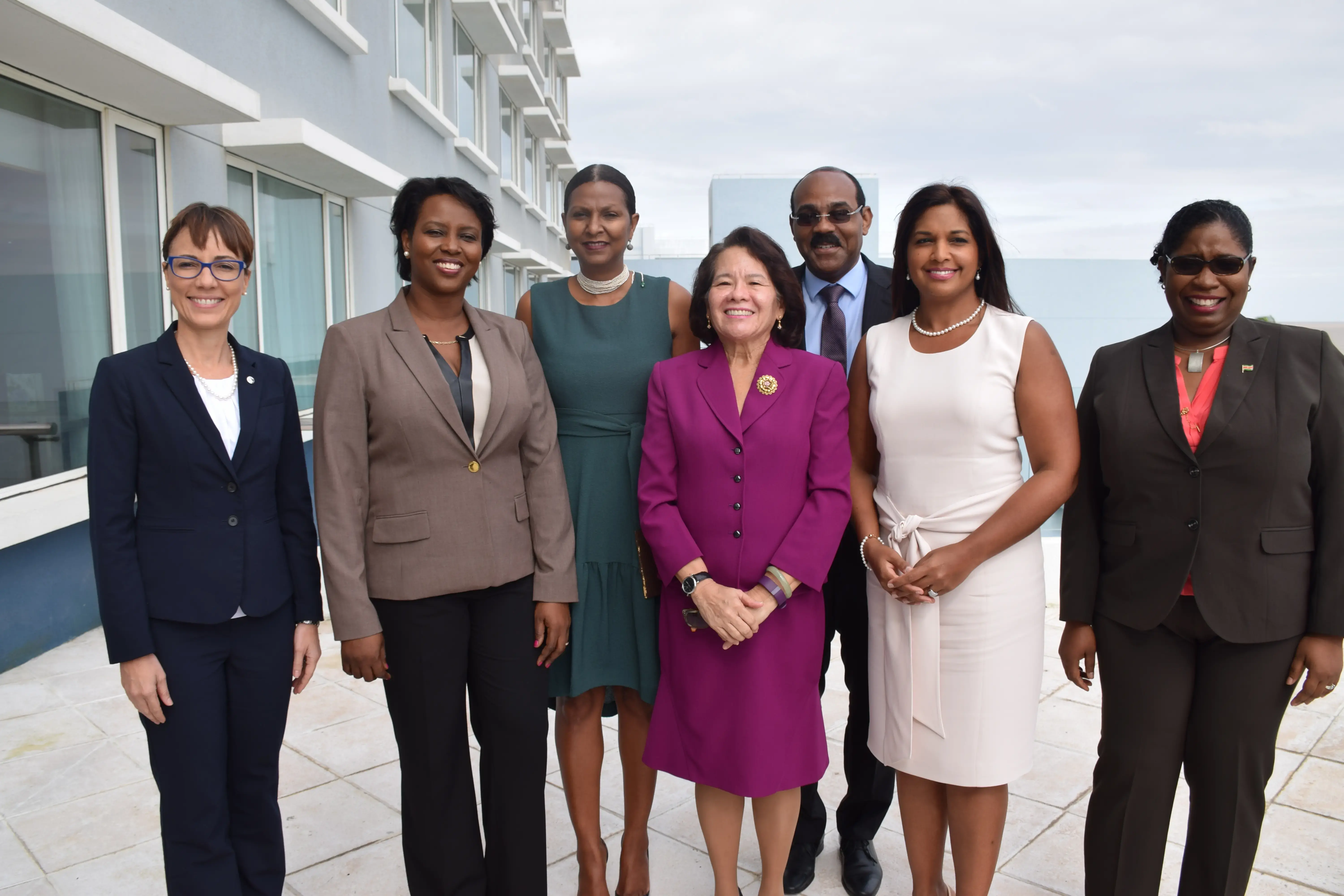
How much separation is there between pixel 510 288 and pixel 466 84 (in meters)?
5.25

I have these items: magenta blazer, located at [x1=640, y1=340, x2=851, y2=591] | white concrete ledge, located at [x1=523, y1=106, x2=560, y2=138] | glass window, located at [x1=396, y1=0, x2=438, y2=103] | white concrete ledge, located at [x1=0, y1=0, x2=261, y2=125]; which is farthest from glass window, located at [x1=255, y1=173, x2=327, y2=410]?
white concrete ledge, located at [x1=523, y1=106, x2=560, y2=138]

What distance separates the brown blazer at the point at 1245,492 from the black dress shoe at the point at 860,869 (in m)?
1.20

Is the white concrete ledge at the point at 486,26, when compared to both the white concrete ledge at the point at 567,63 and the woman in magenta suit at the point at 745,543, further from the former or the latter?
the woman in magenta suit at the point at 745,543

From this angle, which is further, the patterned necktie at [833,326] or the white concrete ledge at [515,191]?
the white concrete ledge at [515,191]

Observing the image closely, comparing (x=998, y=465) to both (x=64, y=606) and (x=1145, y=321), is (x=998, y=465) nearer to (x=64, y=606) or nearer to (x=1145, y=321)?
(x=64, y=606)

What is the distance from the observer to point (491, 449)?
2.38m

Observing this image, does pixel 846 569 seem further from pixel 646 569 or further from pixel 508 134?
pixel 508 134

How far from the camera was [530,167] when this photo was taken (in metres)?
21.5

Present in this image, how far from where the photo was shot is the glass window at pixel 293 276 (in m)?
7.67

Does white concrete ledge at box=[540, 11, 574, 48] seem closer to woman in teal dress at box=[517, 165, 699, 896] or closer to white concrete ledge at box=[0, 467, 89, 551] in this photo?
white concrete ledge at box=[0, 467, 89, 551]

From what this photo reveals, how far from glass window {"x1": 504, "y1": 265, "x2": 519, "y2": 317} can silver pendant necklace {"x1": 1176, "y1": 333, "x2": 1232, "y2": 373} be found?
1651 cm

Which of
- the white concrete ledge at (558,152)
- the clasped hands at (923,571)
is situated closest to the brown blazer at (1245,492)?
the clasped hands at (923,571)

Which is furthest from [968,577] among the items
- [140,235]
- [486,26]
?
[486,26]

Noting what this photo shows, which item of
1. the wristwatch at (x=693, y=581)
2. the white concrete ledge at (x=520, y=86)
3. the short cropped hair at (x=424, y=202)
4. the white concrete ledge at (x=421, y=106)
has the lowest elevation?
the wristwatch at (x=693, y=581)
